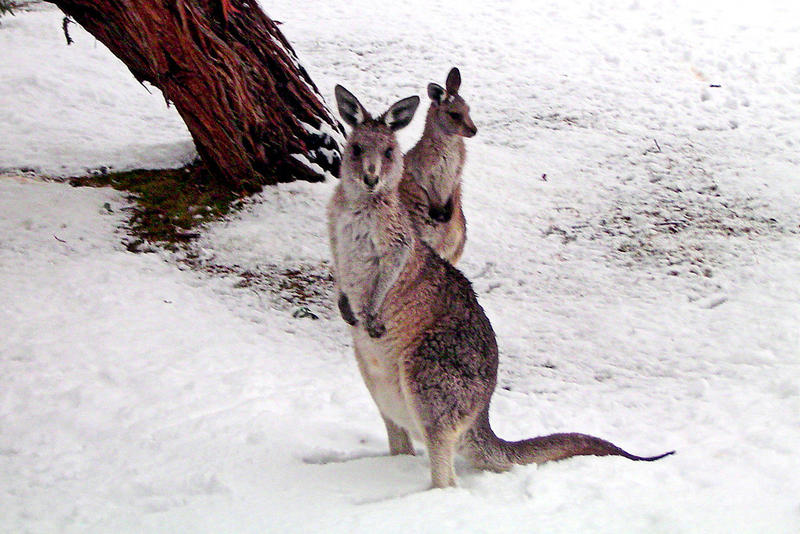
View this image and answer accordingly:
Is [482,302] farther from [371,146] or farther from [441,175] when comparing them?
[371,146]

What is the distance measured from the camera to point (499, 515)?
3373 millimetres

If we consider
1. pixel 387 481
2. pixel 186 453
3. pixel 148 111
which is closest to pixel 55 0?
pixel 148 111

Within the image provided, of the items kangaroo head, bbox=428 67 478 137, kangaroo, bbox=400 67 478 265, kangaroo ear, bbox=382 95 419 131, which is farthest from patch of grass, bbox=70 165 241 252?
kangaroo ear, bbox=382 95 419 131

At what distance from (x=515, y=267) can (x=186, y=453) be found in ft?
11.4

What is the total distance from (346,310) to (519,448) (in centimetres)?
104

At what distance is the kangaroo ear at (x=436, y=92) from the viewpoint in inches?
251

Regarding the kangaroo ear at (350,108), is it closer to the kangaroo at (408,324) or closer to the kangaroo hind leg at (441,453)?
the kangaroo at (408,324)

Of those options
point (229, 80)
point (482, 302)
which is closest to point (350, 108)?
point (482, 302)

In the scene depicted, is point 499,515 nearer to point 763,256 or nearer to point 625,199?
point 763,256

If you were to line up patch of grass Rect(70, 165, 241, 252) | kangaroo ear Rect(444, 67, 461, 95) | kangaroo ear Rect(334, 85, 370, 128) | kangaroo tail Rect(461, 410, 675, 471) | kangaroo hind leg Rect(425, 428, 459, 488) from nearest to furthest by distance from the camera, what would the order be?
1. kangaroo hind leg Rect(425, 428, 459, 488)
2. kangaroo tail Rect(461, 410, 675, 471)
3. kangaroo ear Rect(334, 85, 370, 128)
4. kangaroo ear Rect(444, 67, 461, 95)
5. patch of grass Rect(70, 165, 241, 252)

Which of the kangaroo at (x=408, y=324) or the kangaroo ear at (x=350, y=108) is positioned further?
the kangaroo ear at (x=350, y=108)

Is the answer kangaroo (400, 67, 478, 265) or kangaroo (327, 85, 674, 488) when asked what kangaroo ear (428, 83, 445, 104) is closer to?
kangaroo (400, 67, 478, 265)

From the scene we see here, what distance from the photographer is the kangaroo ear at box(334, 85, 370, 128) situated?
390 centimetres

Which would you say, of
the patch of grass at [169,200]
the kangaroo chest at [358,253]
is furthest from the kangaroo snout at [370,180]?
the patch of grass at [169,200]
